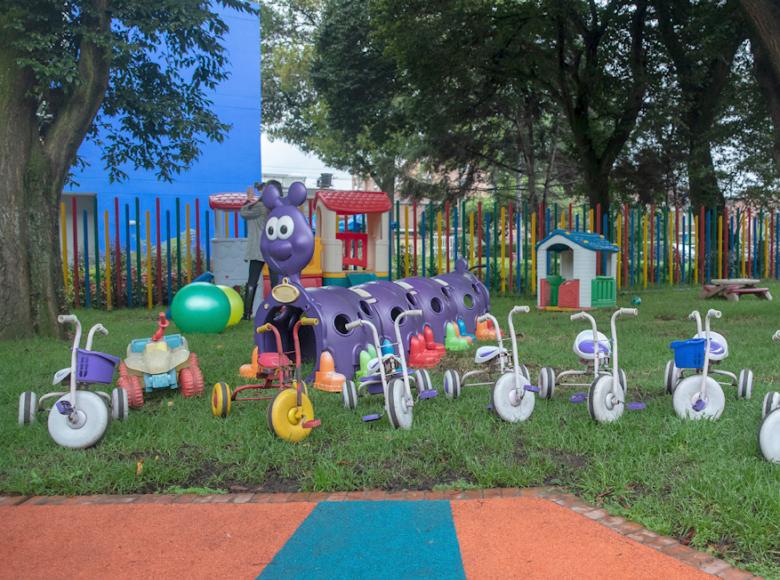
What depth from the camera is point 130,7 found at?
32.2 ft

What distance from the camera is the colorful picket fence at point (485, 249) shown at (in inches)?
561

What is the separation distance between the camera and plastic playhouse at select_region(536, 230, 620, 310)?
43.3ft

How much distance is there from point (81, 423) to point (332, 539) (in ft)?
7.23

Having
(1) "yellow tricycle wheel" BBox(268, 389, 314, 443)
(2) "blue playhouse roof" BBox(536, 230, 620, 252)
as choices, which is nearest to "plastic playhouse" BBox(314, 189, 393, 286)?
(2) "blue playhouse roof" BBox(536, 230, 620, 252)

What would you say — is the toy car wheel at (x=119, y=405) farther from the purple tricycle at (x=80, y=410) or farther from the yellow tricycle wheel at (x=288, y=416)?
the yellow tricycle wheel at (x=288, y=416)

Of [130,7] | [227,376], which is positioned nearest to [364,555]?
[227,376]

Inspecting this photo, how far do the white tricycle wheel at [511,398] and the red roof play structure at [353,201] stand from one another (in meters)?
7.28

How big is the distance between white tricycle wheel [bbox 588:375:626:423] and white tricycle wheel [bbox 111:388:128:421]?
10.8 ft

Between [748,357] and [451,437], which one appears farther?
[748,357]

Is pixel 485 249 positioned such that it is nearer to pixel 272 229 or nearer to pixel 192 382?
pixel 272 229

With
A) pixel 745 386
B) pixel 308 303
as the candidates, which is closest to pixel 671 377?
pixel 745 386

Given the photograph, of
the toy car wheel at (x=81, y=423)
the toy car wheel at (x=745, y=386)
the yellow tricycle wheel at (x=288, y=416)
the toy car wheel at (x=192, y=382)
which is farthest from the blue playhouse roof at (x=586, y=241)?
the toy car wheel at (x=81, y=423)

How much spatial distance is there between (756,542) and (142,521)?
2.84 m

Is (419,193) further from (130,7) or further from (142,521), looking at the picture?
(142,521)
